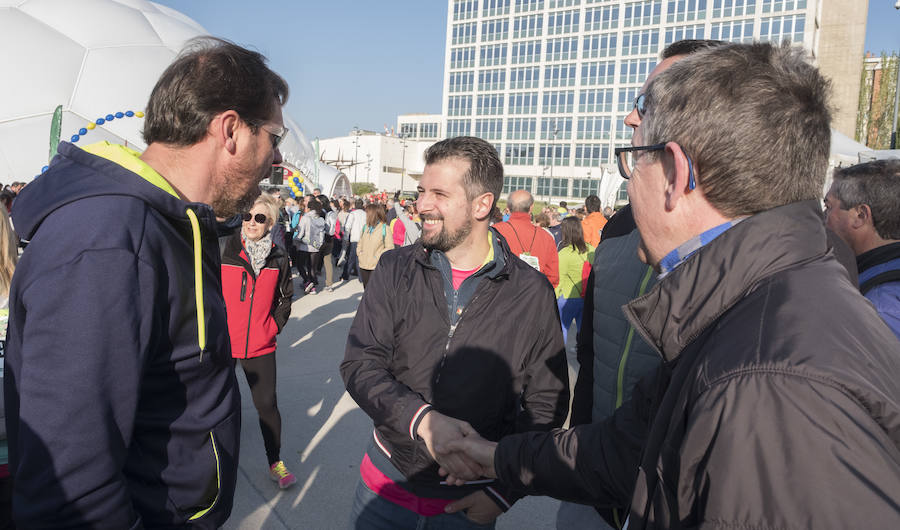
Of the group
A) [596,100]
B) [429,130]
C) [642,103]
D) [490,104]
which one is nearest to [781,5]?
[596,100]

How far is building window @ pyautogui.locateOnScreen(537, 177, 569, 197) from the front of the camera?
66.1 meters

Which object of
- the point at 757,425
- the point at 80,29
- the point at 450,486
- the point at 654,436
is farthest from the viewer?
the point at 80,29

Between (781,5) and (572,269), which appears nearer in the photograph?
(572,269)

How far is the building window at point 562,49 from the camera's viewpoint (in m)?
65.0

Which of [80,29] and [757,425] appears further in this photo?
[80,29]

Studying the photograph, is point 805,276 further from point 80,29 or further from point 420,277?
point 80,29

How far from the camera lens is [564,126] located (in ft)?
216

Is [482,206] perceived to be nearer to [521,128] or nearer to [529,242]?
[529,242]

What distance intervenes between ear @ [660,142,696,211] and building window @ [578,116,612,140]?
65.5 m

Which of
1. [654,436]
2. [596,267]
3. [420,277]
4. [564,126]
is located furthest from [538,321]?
[564,126]

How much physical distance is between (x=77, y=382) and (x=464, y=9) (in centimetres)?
7734

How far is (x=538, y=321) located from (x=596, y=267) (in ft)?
1.21

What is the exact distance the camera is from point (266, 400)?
4.01 m

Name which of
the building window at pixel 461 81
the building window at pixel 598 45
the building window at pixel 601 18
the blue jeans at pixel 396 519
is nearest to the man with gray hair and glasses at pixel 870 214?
the blue jeans at pixel 396 519
